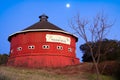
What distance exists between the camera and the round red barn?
38.9m

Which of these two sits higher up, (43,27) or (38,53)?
(43,27)

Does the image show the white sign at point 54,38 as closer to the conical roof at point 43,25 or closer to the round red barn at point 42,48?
the round red barn at point 42,48

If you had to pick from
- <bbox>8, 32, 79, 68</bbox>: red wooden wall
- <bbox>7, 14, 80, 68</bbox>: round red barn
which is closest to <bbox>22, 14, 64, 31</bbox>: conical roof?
<bbox>7, 14, 80, 68</bbox>: round red barn

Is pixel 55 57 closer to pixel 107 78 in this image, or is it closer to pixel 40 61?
pixel 40 61

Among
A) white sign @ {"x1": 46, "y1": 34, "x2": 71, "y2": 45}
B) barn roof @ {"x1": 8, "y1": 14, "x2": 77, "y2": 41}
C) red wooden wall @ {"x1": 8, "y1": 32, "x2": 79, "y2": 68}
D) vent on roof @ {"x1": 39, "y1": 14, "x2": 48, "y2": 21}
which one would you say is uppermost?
vent on roof @ {"x1": 39, "y1": 14, "x2": 48, "y2": 21}

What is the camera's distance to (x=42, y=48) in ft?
129

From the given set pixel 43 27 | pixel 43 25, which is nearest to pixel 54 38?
pixel 43 27

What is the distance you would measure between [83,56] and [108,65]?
49.8 ft

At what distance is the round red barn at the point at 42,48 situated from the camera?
38.9 m

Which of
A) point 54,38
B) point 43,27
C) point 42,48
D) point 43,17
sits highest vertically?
point 43,17

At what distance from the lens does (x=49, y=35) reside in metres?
39.9

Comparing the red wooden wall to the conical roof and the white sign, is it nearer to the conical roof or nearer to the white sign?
the white sign

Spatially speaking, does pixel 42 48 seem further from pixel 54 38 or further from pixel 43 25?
pixel 43 25

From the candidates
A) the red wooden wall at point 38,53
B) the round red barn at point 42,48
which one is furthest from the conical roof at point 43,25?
the red wooden wall at point 38,53
